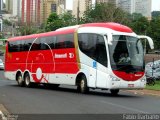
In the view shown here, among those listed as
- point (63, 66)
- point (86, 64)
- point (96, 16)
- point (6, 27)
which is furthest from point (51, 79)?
point (6, 27)

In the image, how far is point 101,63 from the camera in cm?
2361

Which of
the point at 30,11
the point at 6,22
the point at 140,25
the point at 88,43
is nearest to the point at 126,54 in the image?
the point at 88,43

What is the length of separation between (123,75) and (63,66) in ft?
16.3

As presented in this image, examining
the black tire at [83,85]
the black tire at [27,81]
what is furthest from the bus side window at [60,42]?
the black tire at [27,81]

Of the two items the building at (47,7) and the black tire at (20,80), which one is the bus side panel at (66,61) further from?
the building at (47,7)

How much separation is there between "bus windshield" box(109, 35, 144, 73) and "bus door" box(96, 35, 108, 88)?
0.42 metres

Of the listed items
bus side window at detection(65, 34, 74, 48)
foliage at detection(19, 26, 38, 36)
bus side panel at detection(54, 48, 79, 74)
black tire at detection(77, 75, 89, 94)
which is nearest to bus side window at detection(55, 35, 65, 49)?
bus side panel at detection(54, 48, 79, 74)

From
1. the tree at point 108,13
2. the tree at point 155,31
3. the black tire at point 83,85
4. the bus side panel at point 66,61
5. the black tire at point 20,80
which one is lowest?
the black tire at point 20,80

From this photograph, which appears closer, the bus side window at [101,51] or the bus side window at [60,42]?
the bus side window at [101,51]

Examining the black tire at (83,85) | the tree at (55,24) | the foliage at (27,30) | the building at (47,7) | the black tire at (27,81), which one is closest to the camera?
the black tire at (83,85)

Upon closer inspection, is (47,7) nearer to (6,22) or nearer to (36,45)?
(6,22)

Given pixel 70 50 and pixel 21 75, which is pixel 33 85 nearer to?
pixel 21 75

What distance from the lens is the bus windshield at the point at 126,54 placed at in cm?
2325

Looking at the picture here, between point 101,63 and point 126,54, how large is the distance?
129cm
